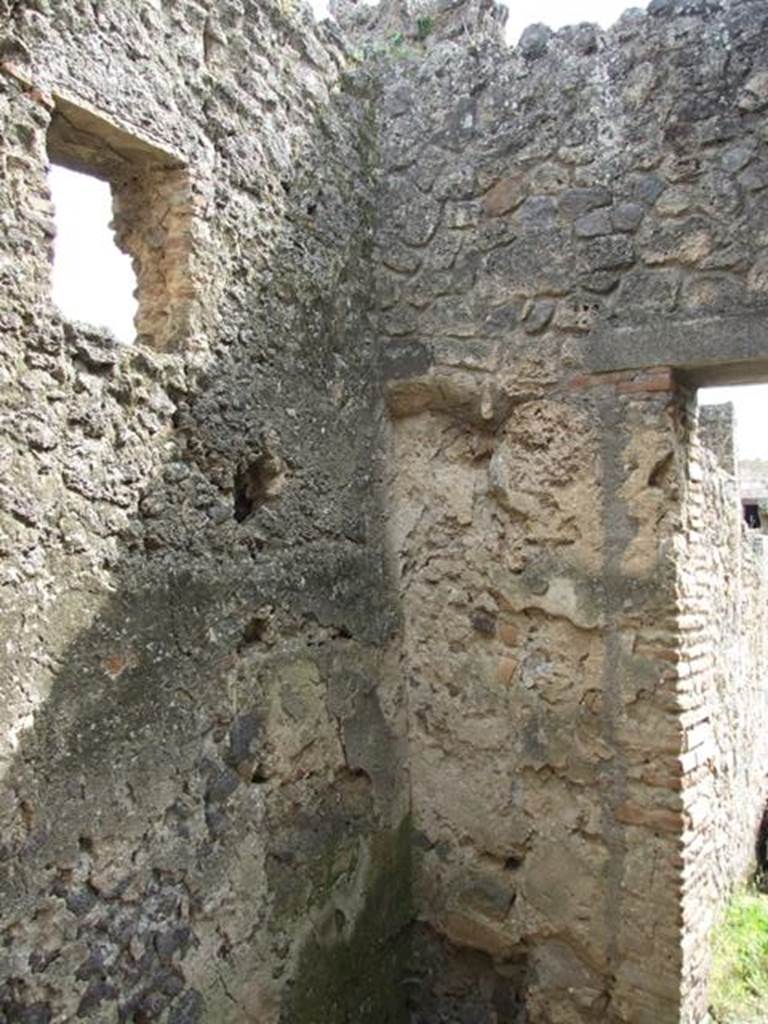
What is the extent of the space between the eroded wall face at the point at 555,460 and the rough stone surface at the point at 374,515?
1 centimetres

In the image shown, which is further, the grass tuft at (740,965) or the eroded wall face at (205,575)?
the grass tuft at (740,965)

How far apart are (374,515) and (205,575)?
3.16 feet

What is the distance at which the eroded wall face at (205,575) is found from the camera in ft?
6.61

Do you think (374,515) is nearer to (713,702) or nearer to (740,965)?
(713,702)

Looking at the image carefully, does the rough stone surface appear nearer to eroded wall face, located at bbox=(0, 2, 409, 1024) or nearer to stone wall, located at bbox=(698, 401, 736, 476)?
eroded wall face, located at bbox=(0, 2, 409, 1024)

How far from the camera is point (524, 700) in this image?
10.3ft

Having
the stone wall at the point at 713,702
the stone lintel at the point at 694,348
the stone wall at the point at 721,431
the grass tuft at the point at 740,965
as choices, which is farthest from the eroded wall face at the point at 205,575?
the stone wall at the point at 721,431

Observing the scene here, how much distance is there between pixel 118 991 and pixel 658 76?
327 cm

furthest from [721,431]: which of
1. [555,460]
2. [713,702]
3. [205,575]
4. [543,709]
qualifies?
[205,575]

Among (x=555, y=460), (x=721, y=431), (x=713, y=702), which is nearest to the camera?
(x=555, y=460)

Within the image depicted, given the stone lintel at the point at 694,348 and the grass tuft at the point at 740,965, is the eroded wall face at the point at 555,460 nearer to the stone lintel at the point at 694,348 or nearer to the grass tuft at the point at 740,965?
the stone lintel at the point at 694,348

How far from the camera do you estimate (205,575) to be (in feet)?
8.17

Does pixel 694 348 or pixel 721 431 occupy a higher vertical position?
pixel 721 431

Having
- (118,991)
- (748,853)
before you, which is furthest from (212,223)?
(748,853)
